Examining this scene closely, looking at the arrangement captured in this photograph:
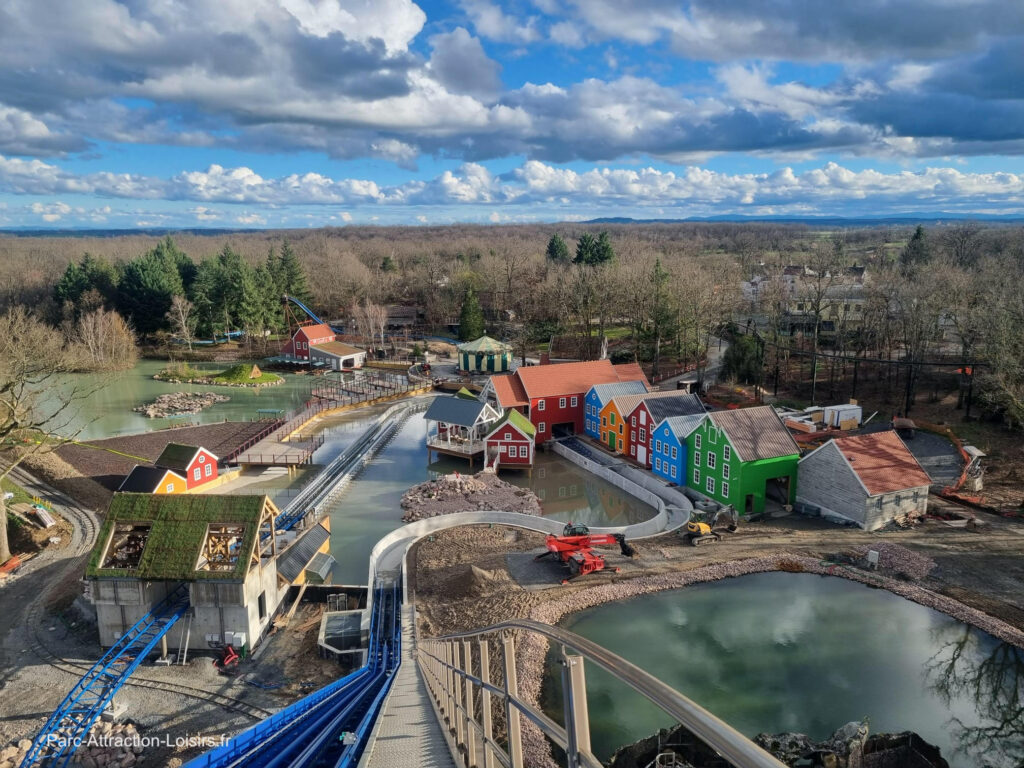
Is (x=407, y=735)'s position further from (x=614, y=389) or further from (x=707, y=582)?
(x=614, y=389)

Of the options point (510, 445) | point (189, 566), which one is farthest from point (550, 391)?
point (189, 566)

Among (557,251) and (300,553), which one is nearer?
(300,553)

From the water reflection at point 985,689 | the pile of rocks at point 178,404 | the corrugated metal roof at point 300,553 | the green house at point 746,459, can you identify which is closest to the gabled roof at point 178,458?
the corrugated metal roof at point 300,553

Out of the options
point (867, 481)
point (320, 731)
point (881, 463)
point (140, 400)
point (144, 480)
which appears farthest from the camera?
point (140, 400)

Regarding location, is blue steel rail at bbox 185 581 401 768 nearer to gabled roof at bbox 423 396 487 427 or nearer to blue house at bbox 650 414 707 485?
blue house at bbox 650 414 707 485

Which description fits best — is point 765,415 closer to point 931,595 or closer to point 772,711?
point 931,595

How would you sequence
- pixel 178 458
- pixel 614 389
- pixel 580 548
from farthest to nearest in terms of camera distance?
1. pixel 614 389
2. pixel 178 458
3. pixel 580 548

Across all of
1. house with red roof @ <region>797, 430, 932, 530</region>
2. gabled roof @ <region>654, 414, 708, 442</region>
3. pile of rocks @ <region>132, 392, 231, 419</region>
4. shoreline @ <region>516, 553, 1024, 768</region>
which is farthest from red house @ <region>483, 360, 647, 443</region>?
pile of rocks @ <region>132, 392, 231, 419</region>
